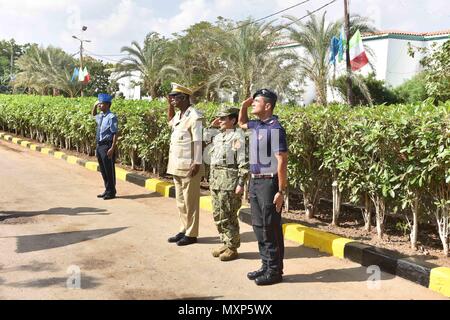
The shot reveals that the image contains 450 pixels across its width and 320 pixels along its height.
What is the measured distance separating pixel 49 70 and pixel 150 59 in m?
12.5

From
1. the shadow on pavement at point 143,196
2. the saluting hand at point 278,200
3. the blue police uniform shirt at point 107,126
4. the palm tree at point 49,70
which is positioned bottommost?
the shadow on pavement at point 143,196

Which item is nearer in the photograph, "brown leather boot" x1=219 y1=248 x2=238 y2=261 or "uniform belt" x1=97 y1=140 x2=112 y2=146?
"brown leather boot" x1=219 y1=248 x2=238 y2=261

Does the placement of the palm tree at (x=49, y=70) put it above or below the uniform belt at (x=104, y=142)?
above

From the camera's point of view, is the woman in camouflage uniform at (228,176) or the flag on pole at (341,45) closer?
the woman in camouflage uniform at (228,176)

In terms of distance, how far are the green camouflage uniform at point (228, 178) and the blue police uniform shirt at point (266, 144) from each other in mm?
361

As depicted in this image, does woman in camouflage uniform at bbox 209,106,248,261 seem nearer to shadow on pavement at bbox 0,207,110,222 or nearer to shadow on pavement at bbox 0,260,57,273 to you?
shadow on pavement at bbox 0,260,57,273

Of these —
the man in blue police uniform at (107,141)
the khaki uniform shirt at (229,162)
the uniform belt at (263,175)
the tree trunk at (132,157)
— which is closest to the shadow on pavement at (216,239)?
the khaki uniform shirt at (229,162)

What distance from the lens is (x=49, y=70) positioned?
34.6 metres

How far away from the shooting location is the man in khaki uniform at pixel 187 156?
4934 millimetres

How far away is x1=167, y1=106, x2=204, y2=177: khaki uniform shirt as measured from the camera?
495cm

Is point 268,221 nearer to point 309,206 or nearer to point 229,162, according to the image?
point 229,162

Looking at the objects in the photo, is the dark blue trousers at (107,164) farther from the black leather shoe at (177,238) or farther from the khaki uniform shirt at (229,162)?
the khaki uniform shirt at (229,162)

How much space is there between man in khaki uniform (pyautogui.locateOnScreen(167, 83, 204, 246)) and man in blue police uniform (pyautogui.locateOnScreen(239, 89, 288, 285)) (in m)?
1.04

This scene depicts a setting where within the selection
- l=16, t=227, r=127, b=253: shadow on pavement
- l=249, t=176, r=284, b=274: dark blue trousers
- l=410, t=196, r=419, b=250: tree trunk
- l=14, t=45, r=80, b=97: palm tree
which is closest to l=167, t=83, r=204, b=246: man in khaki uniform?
l=16, t=227, r=127, b=253: shadow on pavement
